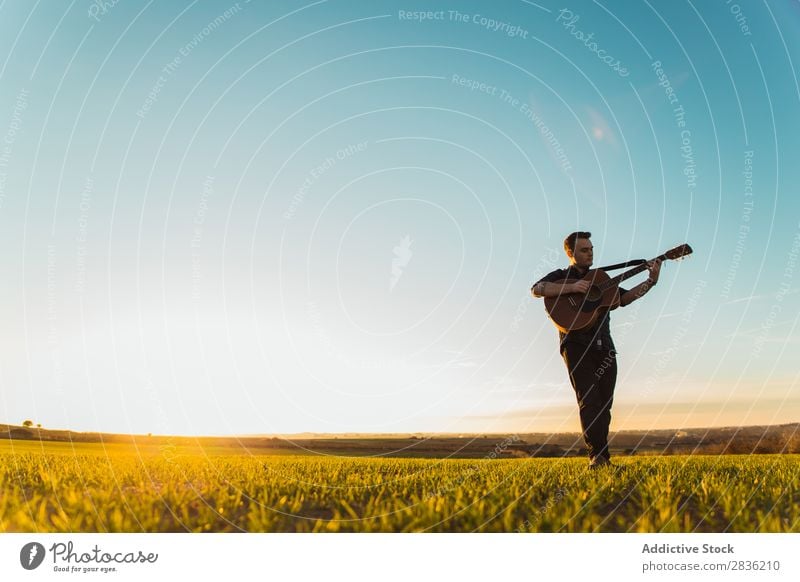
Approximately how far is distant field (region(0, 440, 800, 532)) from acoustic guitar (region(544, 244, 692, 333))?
2.54 metres

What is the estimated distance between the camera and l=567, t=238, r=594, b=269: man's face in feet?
35.5

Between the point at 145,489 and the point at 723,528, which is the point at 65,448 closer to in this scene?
the point at 145,489

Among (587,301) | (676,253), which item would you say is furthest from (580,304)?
(676,253)

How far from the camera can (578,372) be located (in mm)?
Answer: 10375

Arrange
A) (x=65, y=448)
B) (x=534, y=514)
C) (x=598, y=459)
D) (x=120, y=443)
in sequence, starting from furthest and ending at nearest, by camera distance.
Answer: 1. (x=65, y=448)
2. (x=120, y=443)
3. (x=598, y=459)
4. (x=534, y=514)

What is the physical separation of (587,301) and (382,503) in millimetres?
5135

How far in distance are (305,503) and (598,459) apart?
16.7 ft

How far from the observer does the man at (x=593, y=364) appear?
33.7 feet
